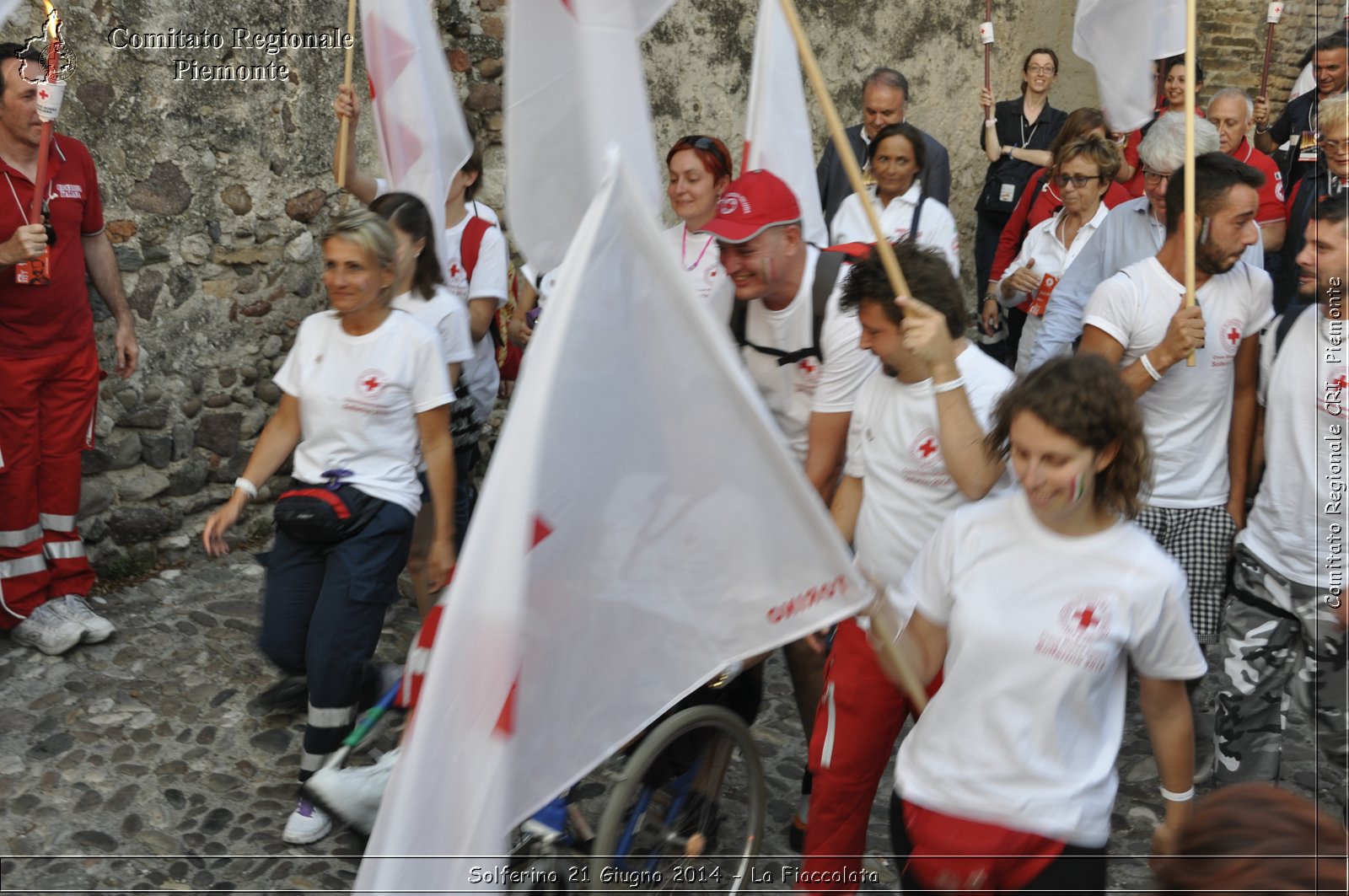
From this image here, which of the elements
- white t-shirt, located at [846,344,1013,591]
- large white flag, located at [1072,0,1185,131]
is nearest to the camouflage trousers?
white t-shirt, located at [846,344,1013,591]

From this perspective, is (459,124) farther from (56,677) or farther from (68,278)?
(56,677)

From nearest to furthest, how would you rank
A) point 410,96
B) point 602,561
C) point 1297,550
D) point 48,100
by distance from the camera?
1. point 602,561
2. point 1297,550
3. point 48,100
4. point 410,96

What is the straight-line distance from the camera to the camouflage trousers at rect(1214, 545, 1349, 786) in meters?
3.36

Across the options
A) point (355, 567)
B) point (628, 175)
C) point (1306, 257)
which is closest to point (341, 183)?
point (355, 567)

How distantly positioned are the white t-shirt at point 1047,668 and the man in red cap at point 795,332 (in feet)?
3.73

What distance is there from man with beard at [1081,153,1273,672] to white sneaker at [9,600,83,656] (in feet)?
12.2

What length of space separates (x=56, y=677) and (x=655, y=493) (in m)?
3.09

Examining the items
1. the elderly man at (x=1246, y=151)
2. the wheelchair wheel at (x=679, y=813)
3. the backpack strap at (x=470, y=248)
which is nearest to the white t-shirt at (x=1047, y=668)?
the wheelchair wheel at (x=679, y=813)

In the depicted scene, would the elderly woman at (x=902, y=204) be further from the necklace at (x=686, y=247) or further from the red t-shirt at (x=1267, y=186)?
the red t-shirt at (x=1267, y=186)

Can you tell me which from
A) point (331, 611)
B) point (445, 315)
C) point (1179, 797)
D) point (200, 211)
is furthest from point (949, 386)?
point (200, 211)

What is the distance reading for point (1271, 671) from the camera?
353cm

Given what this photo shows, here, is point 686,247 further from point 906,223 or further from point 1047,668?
point 1047,668

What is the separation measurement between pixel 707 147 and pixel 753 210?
48.9 inches

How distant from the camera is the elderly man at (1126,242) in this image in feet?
14.2
